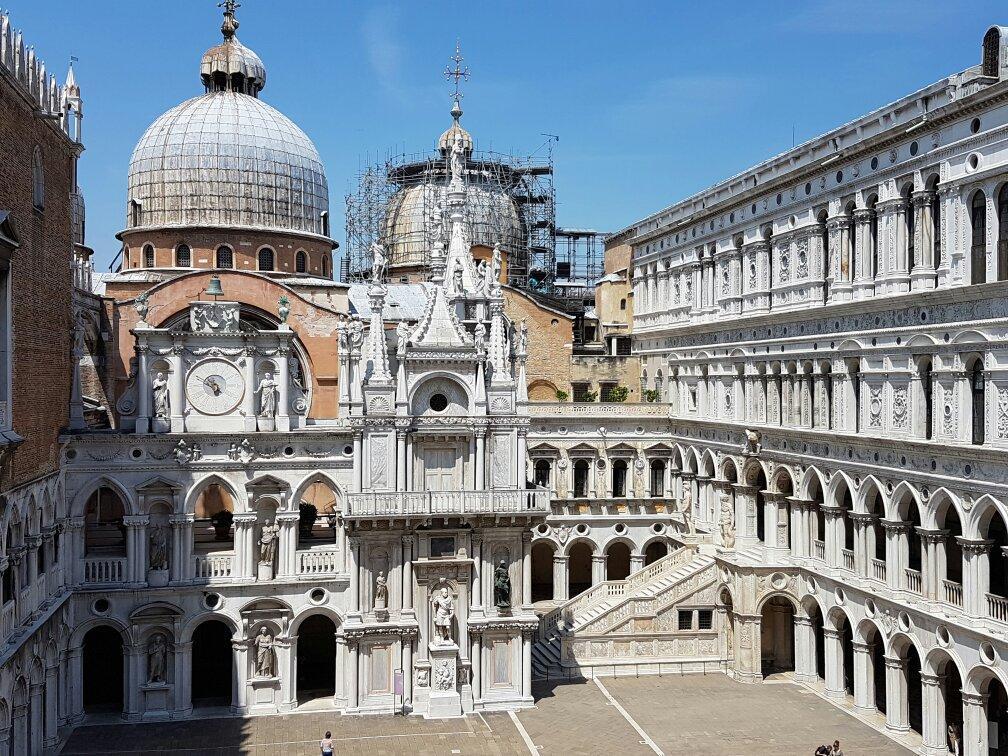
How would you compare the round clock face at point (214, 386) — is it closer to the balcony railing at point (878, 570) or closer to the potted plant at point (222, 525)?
the potted plant at point (222, 525)

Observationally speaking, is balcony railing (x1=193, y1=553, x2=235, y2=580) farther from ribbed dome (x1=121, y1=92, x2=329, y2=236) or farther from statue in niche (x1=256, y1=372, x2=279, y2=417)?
ribbed dome (x1=121, y1=92, x2=329, y2=236)

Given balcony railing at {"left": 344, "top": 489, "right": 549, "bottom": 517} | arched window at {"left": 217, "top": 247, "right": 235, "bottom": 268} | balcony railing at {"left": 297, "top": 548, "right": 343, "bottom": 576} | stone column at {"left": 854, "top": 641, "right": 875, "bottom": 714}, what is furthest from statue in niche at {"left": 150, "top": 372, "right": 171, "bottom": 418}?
stone column at {"left": 854, "top": 641, "right": 875, "bottom": 714}

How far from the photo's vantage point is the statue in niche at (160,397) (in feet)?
113

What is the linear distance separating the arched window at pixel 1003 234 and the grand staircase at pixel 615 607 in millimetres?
16633

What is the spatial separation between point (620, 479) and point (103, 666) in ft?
75.2

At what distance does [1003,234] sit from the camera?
91.0 ft

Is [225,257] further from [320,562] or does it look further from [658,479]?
[658,479]

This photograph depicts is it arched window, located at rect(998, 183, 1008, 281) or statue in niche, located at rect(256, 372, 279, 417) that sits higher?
arched window, located at rect(998, 183, 1008, 281)

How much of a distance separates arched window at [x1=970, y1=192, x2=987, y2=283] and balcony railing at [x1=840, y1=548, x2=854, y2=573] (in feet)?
34.2

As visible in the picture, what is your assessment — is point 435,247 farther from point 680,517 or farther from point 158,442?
point 158,442

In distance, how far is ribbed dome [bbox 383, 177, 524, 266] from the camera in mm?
64312

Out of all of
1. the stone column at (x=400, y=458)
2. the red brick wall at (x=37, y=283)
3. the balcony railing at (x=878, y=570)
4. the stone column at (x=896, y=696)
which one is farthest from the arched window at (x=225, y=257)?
the stone column at (x=896, y=696)

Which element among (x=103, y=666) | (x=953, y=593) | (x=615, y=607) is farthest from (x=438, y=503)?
(x=953, y=593)

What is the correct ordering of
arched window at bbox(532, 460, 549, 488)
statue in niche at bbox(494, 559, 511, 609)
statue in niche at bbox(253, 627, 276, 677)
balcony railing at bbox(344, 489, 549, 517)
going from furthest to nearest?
arched window at bbox(532, 460, 549, 488)
statue in niche at bbox(494, 559, 511, 609)
statue in niche at bbox(253, 627, 276, 677)
balcony railing at bbox(344, 489, 549, 517)
